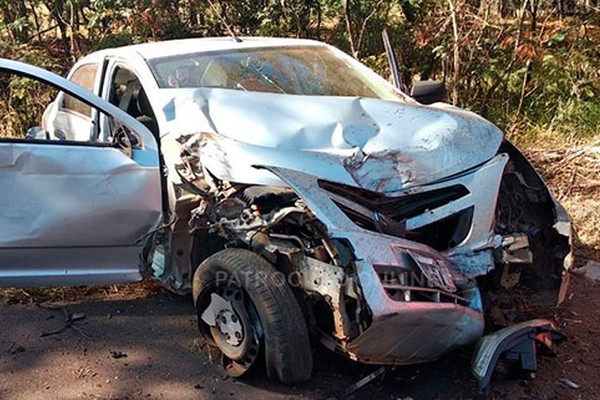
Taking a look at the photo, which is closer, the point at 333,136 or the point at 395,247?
the point at 395,247

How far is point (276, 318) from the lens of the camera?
9.23 ft

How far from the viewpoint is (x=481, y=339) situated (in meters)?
2.89

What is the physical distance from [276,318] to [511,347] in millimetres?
1094

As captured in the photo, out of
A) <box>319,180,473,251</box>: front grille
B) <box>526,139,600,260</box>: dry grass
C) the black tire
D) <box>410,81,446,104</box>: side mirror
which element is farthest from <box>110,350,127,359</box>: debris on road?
<box>526,139,600,260</box>: dry grass

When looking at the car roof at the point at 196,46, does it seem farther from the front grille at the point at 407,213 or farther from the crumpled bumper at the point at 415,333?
the crumpled bumper at the point at 415,333

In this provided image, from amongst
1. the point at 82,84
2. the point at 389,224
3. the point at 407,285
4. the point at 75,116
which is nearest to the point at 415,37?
the point at 82,84

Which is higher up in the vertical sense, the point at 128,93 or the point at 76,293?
the point at 128,93

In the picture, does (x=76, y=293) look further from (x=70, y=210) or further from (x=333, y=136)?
(x=333, y=136)

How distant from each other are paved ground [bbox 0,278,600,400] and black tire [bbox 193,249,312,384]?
20cm

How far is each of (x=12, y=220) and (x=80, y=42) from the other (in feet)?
20.9

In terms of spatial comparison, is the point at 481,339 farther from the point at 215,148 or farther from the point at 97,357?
the point at 97,357

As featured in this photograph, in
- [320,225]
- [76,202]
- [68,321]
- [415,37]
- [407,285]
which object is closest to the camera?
[407,285]

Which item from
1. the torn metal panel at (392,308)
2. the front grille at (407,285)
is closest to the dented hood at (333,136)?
the torn metal panel at (392,308)

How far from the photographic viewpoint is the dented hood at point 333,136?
3043mm
